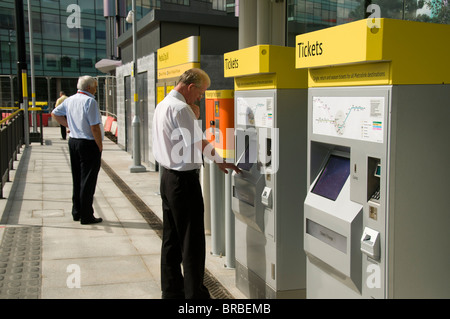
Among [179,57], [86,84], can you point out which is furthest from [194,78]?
[86,84]

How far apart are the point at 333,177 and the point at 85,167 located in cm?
402

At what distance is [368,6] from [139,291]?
Result: 370 cm

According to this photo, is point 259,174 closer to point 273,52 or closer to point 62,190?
point 273,52

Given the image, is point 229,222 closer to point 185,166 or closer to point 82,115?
point 185,166

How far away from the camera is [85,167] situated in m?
5.95

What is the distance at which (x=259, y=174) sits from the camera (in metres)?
3.51

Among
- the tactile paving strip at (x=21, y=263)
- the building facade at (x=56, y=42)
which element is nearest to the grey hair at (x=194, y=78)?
the tactile paving strip at (x=21, y=263)

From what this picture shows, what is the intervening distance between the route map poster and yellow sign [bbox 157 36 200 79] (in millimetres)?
3080

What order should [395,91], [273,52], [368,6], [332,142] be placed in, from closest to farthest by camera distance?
[395,91] < [332,142] < [273,52] < [368,6]

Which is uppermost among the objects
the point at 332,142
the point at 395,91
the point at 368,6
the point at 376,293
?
the point at 368,6

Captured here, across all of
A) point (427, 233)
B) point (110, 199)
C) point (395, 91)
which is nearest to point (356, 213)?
point (427, 233)

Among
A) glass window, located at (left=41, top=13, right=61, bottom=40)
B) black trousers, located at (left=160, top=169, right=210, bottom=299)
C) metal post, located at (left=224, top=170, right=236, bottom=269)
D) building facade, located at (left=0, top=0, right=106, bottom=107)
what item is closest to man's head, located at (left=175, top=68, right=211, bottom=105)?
black trousers, located at (left=160, top=169, right=210, bottom=299)

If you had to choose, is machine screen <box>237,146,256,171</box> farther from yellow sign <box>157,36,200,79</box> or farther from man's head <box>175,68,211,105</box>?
yellow sign <box>157,36,200,79</box>

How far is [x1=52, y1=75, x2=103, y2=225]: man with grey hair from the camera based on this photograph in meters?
5.84
